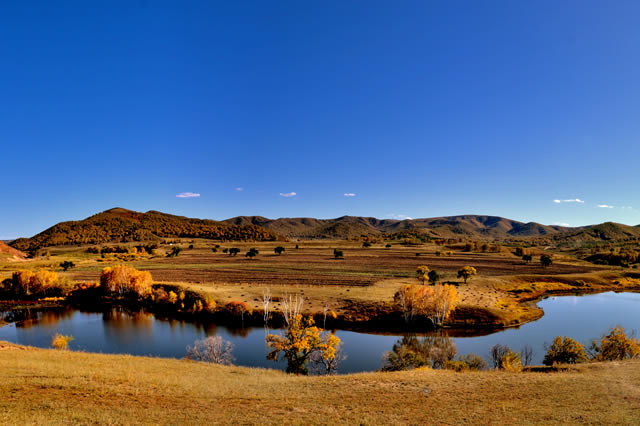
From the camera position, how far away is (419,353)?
46.0 m

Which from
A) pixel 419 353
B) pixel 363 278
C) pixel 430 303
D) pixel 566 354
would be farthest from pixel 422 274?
pixel 566 354

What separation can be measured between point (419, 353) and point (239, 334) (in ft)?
103

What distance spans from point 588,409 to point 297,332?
27721 millimetres

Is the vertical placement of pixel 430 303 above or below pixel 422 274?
below

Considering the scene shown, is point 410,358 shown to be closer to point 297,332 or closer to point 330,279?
point 297,332

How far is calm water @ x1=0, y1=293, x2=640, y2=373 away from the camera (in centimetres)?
4903

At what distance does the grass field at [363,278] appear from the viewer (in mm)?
69562

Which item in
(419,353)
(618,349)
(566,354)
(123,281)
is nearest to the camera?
(618,349)

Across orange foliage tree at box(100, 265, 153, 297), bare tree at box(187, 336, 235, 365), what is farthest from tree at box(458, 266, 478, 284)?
orange foliage tree at box(100, 265, 153, 297)

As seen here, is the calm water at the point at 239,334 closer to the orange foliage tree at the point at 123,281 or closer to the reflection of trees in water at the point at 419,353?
the reflection of trees in water at the point at 419,353

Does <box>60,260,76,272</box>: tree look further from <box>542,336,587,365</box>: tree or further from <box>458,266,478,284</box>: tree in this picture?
<box>542,336,587,365</box>: tree

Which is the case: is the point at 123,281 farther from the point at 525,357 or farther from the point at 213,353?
the point at 525,357

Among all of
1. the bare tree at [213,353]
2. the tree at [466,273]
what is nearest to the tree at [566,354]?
the bare tree at [213,353]

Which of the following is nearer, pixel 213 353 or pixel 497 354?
pixel 497 354
